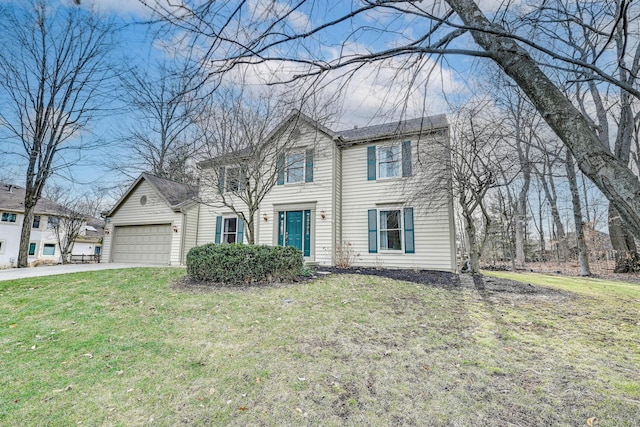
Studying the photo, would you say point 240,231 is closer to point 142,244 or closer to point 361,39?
point 142,244

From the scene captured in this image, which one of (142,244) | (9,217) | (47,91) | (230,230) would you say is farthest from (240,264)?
(9,217)

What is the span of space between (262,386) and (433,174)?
901 cm

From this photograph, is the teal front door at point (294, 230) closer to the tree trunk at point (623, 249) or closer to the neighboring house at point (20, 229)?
the tree trunk at point (623, 249)

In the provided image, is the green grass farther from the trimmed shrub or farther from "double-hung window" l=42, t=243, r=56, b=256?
"double-hung window" l=42, t=243, r=56, b=256

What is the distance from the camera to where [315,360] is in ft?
10.9

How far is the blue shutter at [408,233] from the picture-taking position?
10.7m

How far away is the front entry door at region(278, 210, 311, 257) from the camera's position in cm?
1187

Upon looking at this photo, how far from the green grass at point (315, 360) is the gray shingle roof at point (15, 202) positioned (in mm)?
27729

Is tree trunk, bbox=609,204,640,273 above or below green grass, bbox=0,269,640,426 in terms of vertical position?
above

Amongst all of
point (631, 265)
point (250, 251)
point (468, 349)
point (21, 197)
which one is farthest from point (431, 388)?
point (21, 197)

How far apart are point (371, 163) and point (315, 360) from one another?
948 cm

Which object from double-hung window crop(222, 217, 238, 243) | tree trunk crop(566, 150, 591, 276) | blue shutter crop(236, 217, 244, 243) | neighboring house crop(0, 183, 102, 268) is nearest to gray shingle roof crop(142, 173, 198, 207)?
double-hung window crop(222, 217, 238, 243)

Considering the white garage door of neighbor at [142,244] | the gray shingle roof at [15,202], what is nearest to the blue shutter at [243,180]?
the white garage door of neighbor at [142,244]

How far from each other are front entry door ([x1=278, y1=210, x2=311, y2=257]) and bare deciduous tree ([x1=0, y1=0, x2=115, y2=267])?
9.00 meters
